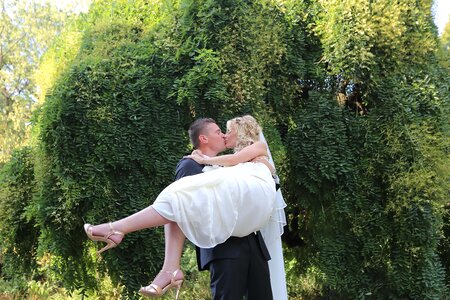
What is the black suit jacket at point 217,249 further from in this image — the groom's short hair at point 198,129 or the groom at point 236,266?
the groom's short hair at point 198,129

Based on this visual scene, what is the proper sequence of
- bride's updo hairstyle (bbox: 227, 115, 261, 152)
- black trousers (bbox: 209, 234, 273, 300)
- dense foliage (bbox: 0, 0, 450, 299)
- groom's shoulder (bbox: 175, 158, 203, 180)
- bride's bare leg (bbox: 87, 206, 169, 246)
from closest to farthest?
bride's bare leg (bbox: 87, 206, 169, 246), black trousers (bbox: 209, 234, 273, 300), groom's shoulder (bbox: 175, 158, 203, 180), bride's updo hairstyle (bbox: 227, 115, 261, 152), dense foliage (bbox: 0, 0, 450, 299)

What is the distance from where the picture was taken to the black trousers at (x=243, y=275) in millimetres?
3436

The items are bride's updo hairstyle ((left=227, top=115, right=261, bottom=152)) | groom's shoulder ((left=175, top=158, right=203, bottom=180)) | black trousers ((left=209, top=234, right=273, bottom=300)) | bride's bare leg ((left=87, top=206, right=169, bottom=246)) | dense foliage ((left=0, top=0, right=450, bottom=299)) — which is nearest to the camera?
bride's bare leg ((left=87, top=206, right=169, bottom=246))

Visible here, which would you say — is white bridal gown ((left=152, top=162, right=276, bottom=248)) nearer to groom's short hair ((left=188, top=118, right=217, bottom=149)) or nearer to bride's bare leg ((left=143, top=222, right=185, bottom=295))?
bride's bare leg ((left=143, top=222, right=185, bottom=295))

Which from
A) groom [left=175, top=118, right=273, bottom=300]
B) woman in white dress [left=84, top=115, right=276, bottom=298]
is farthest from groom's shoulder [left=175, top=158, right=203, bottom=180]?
woman in white dress [left=84, top=115, right=276, bottom=298]

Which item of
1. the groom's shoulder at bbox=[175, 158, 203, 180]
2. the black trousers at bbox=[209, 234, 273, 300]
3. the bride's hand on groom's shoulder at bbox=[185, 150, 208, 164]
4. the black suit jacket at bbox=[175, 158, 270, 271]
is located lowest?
the black trousers at bbox=[209, 234, 273, 300]

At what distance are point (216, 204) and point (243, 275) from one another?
47 cm

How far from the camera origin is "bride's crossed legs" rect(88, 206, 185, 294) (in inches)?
131

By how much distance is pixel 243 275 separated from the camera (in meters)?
3.48

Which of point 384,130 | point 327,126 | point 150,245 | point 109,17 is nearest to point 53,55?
point 109,17

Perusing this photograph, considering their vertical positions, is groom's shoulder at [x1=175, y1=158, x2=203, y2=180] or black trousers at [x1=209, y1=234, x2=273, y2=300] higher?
groom's shoulder at [x1=175, y1=158, x2=203, y2=180]

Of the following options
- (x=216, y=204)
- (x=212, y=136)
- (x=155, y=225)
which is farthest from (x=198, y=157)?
(x=155, y=225)

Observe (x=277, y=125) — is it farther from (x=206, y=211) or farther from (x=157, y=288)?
(x=157, y=288)

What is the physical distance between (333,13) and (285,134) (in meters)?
1.49
